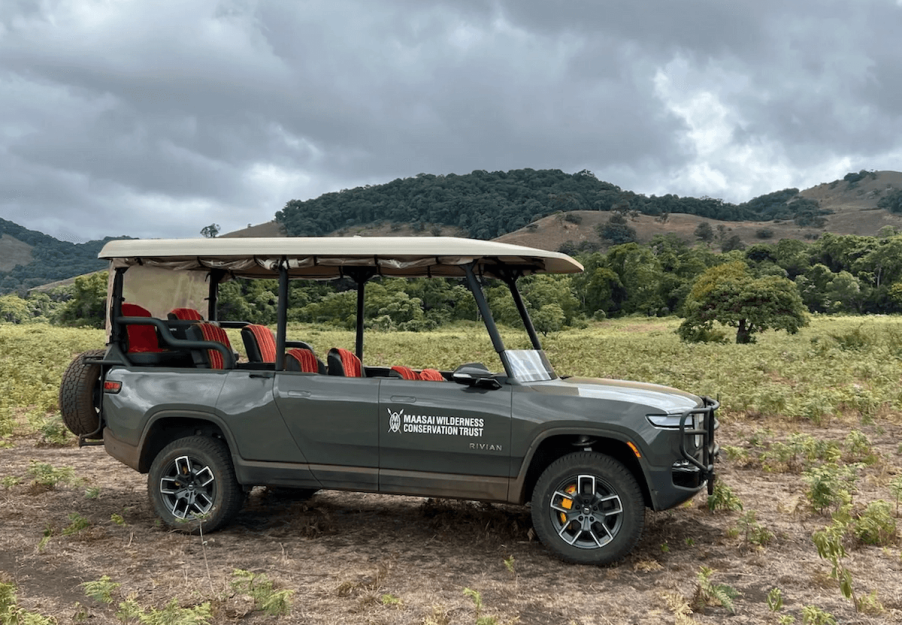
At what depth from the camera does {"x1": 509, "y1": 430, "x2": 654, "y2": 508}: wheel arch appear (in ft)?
18.8

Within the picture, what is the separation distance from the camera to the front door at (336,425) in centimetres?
611

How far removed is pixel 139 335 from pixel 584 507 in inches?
173

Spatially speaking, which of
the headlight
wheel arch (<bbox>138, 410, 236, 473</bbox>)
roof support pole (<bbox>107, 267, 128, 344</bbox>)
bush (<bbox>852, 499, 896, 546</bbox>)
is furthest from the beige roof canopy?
bush (<bbox>852, 499, 896, 546</bbox>)

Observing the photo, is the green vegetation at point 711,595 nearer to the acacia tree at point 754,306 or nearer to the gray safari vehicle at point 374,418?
the gray safari vehicle at point 374,418

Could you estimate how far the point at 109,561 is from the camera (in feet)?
19.1

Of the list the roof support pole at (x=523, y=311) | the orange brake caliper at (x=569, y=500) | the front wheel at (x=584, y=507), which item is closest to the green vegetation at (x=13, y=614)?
the front wheel at (x=584, y=507)

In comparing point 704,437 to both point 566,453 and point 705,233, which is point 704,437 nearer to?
point 566,453

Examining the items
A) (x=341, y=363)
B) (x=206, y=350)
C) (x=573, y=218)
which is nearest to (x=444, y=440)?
(x=341, y=363)

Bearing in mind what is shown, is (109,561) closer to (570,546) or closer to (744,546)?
(570,546)

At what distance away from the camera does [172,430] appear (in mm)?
6891

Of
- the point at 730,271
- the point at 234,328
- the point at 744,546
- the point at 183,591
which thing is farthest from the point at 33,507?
the point at 730,271

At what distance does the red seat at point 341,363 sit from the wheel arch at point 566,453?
179 centimetres

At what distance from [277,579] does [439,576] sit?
1150mm

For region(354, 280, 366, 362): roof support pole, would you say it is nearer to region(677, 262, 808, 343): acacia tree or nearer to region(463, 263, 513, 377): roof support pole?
region(463, 263, 513, 377): roof support pole
